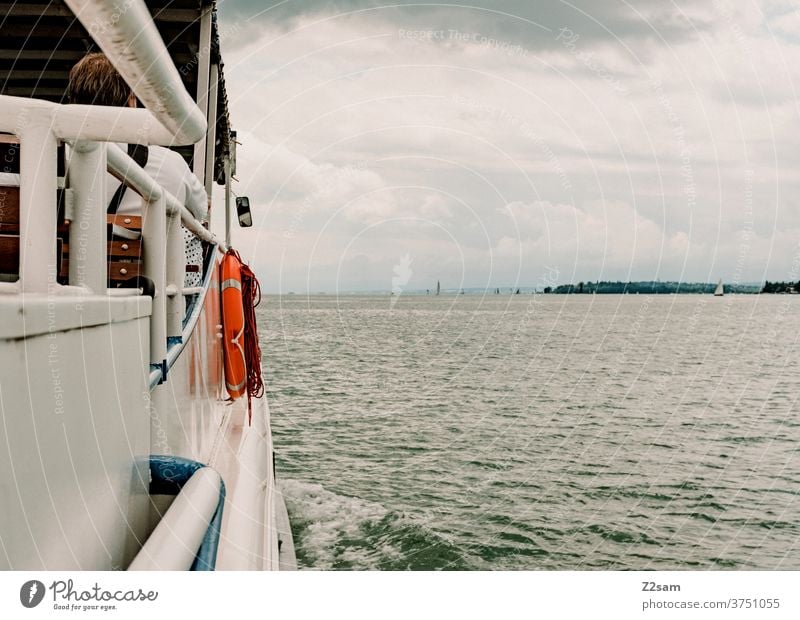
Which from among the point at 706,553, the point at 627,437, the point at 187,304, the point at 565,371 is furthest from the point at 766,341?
the point at 187,304

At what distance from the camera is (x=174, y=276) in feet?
10.4

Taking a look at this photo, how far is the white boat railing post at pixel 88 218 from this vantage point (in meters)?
1.82

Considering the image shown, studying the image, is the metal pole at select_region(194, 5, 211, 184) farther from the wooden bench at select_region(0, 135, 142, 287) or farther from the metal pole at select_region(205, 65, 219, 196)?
the wooden bench at select_region(0, 135, 142, 287)

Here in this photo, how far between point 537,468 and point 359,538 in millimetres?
4851

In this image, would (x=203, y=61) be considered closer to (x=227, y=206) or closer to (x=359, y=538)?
(x=227, y=206)

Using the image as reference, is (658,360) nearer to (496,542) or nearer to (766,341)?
(766,341)

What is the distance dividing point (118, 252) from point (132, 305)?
506mm

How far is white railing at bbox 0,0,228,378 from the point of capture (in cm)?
85

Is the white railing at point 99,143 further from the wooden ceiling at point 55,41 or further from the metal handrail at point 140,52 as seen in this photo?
the wooden ceiling at point 55,41

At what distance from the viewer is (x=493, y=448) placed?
533 inches

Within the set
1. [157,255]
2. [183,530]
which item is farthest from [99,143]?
[183,530]

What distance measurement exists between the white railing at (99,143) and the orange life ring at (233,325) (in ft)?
9.86
